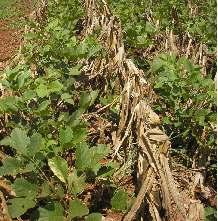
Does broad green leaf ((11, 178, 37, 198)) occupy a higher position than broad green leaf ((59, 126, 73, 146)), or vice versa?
broad green leaf ((59, 126, 73, 146))

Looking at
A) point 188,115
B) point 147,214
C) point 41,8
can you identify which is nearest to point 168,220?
point 147,214

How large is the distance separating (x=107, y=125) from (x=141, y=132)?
86 centimetres

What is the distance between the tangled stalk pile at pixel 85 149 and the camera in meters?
2.41

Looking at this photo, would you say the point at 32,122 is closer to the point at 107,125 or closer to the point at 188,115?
the point at 107,125

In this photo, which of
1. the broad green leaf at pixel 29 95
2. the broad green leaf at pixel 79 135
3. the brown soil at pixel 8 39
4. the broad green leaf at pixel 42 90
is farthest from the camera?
the brown soil at pixel 8 39

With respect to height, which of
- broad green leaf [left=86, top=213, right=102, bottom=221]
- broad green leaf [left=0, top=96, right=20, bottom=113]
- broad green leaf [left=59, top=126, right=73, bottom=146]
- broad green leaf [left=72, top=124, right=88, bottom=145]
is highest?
broad green leaf [left=0, top=96, right=20, bottom=113]

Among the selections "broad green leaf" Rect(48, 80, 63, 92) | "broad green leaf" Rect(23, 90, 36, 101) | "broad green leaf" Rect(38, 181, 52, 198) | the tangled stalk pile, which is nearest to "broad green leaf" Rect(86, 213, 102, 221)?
the tangled stalk pile

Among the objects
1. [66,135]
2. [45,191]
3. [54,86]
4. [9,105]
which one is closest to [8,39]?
[54,86]

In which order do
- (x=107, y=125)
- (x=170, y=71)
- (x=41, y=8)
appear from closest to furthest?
(x=170, y=71) → (x=107, y=125) → (x=41, y=8)

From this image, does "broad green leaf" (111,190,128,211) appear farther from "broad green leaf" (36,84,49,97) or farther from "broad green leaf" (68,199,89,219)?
"broad green leaf" (36,84,49,97)

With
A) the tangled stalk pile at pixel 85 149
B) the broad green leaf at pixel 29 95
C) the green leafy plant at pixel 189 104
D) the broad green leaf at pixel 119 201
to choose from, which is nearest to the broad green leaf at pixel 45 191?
the tangled stalk pile at pixel 85 149

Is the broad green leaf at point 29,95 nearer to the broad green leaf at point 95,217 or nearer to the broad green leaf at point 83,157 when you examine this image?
the broad green leaf at point 83,157

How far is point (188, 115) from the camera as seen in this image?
124 inches

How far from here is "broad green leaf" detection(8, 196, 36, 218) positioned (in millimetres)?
2322
